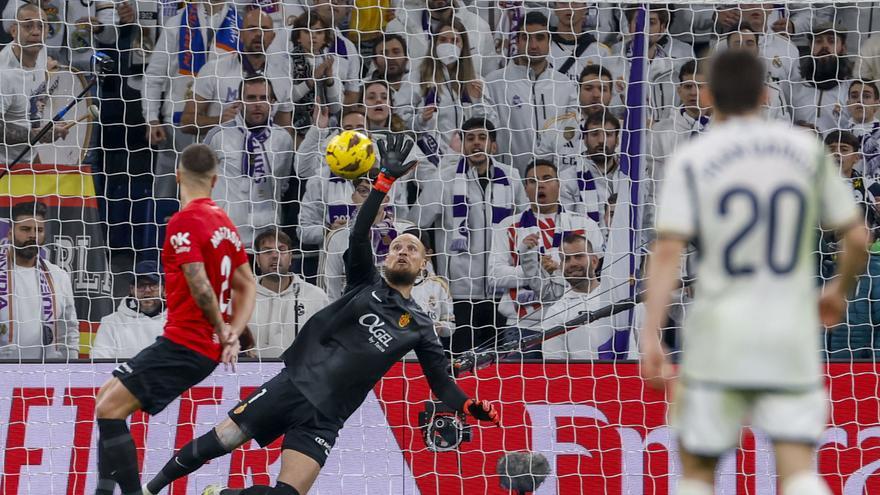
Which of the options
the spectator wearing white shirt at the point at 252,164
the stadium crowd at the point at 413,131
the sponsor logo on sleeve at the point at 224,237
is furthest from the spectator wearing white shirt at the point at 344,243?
the sponsor logo on sleeve at the point at 224,237

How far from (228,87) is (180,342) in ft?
12.4

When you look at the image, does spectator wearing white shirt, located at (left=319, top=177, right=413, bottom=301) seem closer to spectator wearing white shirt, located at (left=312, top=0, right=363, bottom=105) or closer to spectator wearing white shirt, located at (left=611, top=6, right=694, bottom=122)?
spectator wearing white shirt, located at (left=312, top=0, right=363, bottom=105)

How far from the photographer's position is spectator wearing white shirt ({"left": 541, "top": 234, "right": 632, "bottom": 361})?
8.76m

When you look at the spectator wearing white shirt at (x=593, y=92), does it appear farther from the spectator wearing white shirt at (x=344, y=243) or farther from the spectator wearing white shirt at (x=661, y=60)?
the spectator wearing white shirt at (x=344, y=243)

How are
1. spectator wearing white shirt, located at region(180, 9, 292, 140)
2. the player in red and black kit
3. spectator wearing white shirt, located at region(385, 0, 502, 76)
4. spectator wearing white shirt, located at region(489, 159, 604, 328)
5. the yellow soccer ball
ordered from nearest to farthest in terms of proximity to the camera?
1. the player in red and black kit
2. the yellow soccer ball
3. spectator wearing white shirt, located at region(489, 159, 604, 328)
4. spectator wearing white shirt, located at region(180, 9, 292, 140)
5. spectator wearing white shirt, located at region(385, 0, 502, 76)

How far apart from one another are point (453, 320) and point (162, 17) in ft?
11.2

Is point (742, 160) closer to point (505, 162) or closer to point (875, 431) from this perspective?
point (875, 431)

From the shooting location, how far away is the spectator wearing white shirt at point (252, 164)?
9.52 metres

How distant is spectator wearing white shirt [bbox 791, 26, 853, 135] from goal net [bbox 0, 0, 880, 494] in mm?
26

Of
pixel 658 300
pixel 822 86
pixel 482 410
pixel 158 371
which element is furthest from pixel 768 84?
pixel 658 300

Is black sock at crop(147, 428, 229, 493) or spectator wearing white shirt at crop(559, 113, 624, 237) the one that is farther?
spectator wearing white shirt at crop(559, 113, 624, 237)

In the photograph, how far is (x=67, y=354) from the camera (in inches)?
334

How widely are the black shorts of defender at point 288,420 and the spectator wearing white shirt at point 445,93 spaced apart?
301 cm

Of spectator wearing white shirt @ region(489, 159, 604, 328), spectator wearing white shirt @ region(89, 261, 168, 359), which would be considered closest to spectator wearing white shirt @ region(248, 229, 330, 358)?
spectator wearing white shirt @ region(89, 261, 168, 359)
